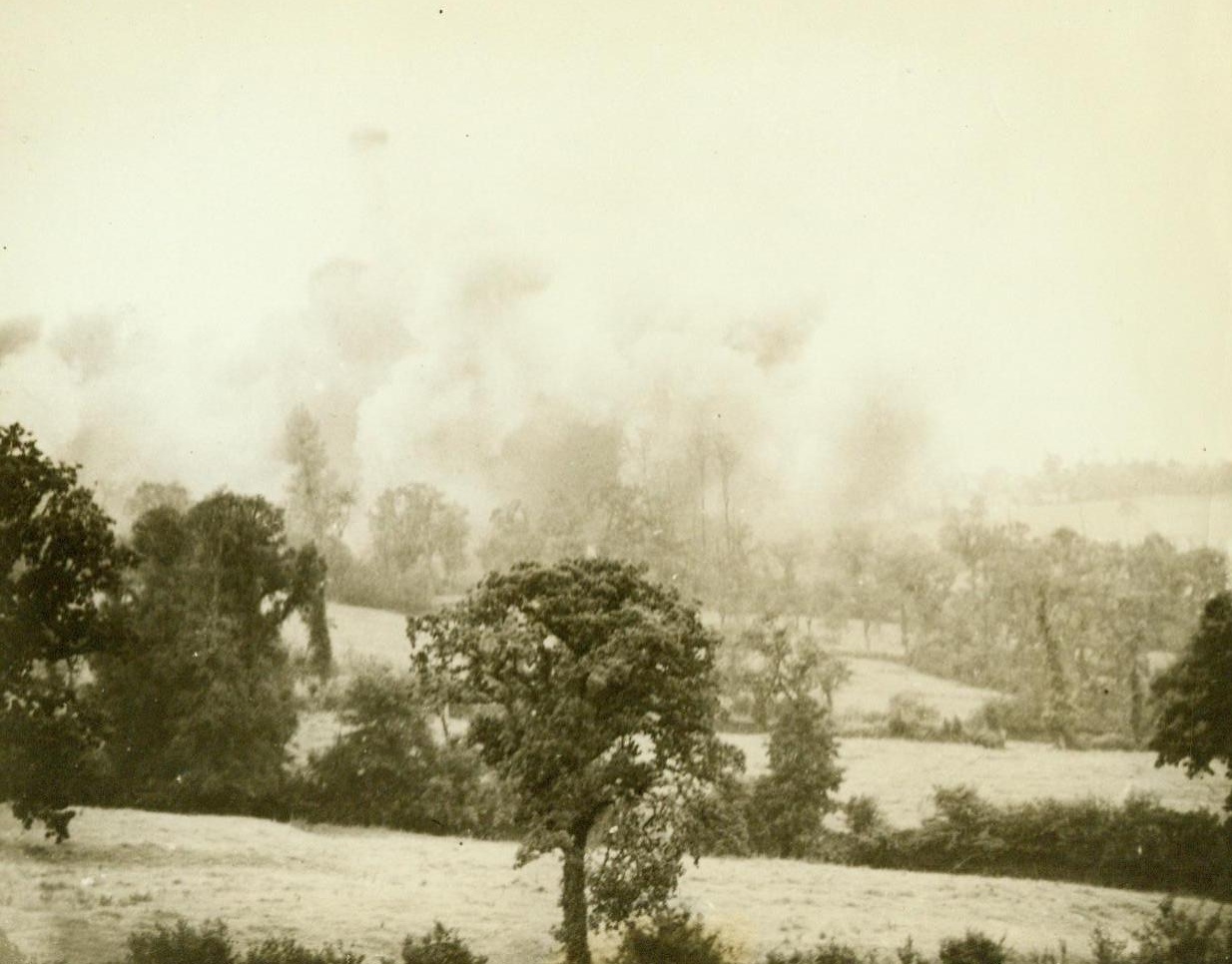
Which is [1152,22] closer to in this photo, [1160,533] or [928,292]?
[928,292]

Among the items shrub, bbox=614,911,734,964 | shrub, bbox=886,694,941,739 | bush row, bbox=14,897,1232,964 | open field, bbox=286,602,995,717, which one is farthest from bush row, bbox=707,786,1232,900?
→ open field, bbox=286,602,995,717

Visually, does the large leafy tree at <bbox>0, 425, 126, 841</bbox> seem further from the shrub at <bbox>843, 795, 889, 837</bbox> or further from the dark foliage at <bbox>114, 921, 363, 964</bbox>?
the shrub at <bbox>843, 795, 889, 837</bbox>

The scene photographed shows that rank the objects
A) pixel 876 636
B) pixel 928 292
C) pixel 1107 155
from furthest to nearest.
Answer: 1. pixel 876 636
2. pixel 928 292
3. pixel 1107 155

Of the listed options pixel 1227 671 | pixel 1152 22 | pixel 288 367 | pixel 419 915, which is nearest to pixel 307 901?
pixel 419 915

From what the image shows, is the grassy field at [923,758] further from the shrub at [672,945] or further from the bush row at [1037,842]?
the shrub at [672,945]

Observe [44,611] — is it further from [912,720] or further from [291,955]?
[912,720]
